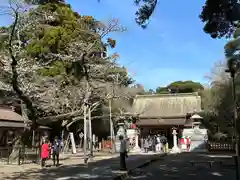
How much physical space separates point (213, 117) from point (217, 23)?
27.5m

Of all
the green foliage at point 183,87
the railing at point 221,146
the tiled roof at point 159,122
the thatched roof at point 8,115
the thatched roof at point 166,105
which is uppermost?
the green foliage at point 183,87

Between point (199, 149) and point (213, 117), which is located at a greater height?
point (213, 117)

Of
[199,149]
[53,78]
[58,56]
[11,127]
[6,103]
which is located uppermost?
[58,56]

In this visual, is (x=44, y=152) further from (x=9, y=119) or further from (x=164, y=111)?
(x=164, y=111)

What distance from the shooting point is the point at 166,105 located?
4775cm

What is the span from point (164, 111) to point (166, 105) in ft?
5.05

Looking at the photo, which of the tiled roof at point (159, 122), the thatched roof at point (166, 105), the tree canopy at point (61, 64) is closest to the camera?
the tree canopy at point (61, 64)

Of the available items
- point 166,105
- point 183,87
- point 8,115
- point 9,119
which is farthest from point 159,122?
point 183,87

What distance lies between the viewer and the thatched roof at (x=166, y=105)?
148ft

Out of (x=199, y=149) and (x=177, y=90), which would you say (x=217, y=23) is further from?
(x=177, y=90)

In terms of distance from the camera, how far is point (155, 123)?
42.8 metres

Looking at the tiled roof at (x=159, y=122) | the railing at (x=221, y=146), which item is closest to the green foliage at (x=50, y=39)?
the tiled roof at (x=159, y=122)

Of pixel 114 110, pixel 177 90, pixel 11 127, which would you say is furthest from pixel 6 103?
pixel 177 90

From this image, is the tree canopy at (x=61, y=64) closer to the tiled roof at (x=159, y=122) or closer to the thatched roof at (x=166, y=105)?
the tiled roof at (x=159, y=122)
